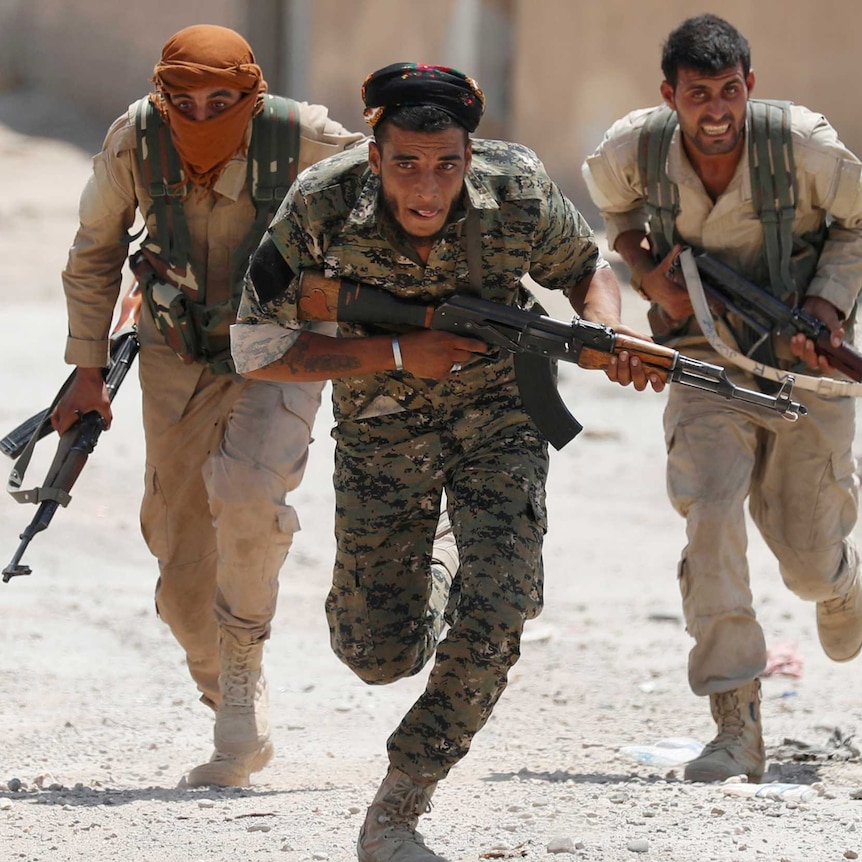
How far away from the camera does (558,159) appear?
51.4ft

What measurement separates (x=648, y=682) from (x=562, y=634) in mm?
839

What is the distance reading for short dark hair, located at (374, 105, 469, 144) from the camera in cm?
369

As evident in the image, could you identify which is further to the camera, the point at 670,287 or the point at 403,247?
the point at 670,287

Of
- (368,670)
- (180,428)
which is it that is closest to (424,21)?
(180,428)

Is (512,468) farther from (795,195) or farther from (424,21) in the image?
(424,21)

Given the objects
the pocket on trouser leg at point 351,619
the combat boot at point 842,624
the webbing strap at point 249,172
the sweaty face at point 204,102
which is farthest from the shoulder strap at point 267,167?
the combat boot at point 842,624

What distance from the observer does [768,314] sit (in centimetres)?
507

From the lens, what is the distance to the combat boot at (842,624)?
17.8ft

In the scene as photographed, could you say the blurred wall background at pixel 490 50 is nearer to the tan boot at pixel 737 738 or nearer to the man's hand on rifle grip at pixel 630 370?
the tan boot at pixel 737 738

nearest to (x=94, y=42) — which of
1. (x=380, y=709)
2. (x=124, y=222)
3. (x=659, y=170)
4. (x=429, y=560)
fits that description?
(x=380, y=709)

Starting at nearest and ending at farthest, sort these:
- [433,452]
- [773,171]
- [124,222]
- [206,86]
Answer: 1. [433,452]
2. [206,86]
3. [773,171]
4. [124,222]

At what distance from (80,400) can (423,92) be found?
74.4 inches

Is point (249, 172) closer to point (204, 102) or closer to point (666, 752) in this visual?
point (204, 102)

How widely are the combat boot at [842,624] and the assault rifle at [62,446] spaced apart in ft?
7.59
